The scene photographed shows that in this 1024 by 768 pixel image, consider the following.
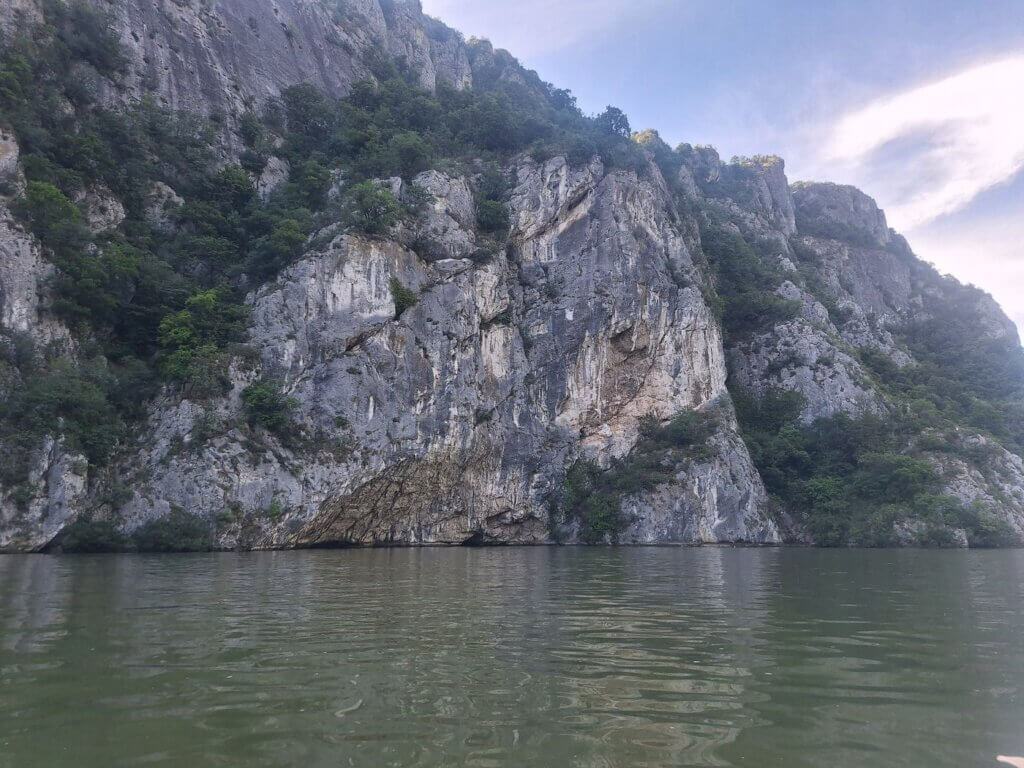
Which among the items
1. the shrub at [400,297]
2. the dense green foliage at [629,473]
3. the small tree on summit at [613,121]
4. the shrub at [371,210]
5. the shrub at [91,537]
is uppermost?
the small tree on summit at [613,121]

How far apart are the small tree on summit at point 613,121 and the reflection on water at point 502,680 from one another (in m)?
64.3

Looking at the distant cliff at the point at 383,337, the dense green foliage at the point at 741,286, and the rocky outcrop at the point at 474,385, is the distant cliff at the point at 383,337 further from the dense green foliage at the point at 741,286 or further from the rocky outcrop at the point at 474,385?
Result: the dense green foliage at the point at 741,286

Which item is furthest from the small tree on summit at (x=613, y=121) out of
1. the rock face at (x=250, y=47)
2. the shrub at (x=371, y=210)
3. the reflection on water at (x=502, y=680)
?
the reflection on water at (x=502, y=680)

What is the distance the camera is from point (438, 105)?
63844 millimetres

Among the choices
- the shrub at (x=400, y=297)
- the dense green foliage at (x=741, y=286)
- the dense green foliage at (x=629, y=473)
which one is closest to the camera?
the shrub at (x=400, y=297)

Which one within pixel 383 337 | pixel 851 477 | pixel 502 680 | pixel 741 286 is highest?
pixel 741 286

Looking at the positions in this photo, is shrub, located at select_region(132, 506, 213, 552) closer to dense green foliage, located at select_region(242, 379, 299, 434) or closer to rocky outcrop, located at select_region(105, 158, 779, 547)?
rocky outcrop, located at select_region(105, 158, 779, 547)

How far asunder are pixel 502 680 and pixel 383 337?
36.8m

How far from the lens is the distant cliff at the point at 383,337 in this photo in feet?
108

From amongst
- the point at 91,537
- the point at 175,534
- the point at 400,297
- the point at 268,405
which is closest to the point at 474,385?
the point at 400,297

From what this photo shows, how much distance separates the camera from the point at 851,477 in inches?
2098

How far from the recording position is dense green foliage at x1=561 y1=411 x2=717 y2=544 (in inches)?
1875

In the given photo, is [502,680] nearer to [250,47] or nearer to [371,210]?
[371,210]

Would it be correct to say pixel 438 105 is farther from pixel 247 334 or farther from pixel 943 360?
pixel 943 360
